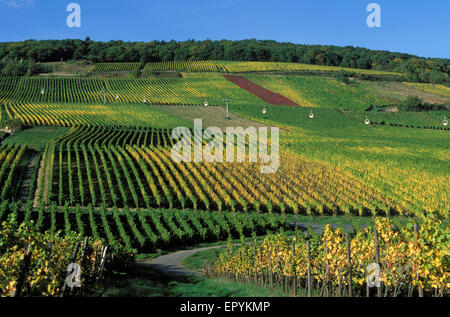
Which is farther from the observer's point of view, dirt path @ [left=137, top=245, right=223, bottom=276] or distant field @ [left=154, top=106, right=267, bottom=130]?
distant field @ [left=154, top=106, right=267, bottom=130]

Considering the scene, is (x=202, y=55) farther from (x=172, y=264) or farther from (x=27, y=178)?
(x=172, y=264)

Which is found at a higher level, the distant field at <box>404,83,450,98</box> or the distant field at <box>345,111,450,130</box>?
the distant field at <box>404,83,450,98</box>

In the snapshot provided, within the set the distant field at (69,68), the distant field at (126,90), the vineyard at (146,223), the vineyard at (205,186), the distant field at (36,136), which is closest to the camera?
the vineyard at (146,223)

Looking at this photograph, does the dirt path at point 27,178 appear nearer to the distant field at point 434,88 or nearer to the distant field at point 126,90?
the distant field at point 126,90

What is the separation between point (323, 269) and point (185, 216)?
25.4 meters

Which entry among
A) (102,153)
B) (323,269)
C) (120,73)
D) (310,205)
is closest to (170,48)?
(120,73)

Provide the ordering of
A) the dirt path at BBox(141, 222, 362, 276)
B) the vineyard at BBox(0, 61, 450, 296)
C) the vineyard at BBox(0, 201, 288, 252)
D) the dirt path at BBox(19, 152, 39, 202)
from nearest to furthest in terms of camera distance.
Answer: the vineyard at BBox(0, 61, 450, 296) → the dirt path at BBox(141, 222, 362, 276) → the vineyard at BBox(0, 201, 288, 252) → the dirt path at BBox(19, 152, 39, 202)

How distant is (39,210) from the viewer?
37.0 m

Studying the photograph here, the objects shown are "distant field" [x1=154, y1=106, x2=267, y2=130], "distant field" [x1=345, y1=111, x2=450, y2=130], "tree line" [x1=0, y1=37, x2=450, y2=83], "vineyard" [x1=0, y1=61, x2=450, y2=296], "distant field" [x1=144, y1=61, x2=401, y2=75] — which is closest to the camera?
"vineyard" [x1=0, y1=61, x2=450, y2=296]

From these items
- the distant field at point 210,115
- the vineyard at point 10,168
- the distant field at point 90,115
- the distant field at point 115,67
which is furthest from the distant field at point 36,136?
the distant field at point 115,67

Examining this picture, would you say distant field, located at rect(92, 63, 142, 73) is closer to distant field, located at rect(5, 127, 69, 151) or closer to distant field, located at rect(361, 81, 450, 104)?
distant field, located at rect(361, 81, 450, 104)

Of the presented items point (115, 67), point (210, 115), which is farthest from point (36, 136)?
point (115, 67)

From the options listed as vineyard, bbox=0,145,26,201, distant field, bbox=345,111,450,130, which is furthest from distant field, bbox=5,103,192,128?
→ distant field, bbox=345,111,450,130
